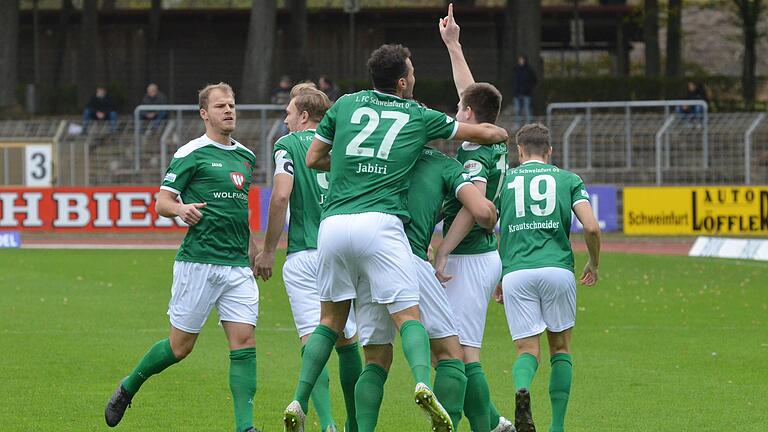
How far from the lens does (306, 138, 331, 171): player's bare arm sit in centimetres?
771

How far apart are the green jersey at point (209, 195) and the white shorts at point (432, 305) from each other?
4.41ft

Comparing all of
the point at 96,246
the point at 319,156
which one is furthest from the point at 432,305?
the point at 96,246

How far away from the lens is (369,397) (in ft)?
24.7

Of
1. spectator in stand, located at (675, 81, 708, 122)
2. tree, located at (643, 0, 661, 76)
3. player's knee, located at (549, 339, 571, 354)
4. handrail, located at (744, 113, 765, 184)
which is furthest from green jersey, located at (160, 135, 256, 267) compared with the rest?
tree, located at (643, 0, 661, 76)

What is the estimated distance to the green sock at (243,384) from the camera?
27.0ft

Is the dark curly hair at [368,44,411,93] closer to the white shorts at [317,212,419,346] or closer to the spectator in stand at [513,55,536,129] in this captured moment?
the white shorts at [317,212,419,346]

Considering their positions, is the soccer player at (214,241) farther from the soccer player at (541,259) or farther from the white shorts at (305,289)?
the soccer player at (541,259)

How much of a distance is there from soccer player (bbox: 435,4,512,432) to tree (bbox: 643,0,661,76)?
3266cm

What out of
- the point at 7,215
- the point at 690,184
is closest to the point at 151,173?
the point at 7,215

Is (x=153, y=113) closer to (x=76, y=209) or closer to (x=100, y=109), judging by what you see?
(x=100, y=109)

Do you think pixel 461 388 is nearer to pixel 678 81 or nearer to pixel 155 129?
pixel 155 129

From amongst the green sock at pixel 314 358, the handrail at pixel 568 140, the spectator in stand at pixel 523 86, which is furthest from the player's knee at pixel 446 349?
the spectator in stand at pixel 523 86

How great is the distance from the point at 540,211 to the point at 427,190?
1.23 m

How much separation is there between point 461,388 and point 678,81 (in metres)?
33.0
